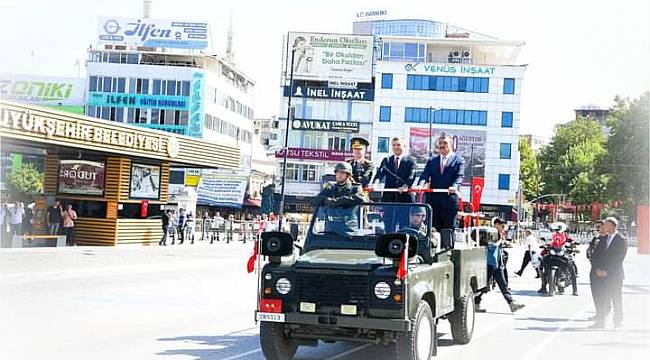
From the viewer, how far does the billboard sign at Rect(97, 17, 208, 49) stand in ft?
268

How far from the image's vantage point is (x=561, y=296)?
1967 centimetres

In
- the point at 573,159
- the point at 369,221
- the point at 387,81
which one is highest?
the point at 387,81

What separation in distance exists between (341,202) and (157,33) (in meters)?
76.3

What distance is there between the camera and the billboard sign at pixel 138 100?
77.0 m

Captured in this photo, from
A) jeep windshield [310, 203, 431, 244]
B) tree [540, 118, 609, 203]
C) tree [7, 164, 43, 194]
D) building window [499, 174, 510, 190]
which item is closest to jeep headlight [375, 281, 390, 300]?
jeep windshield [310, 203, 431, 244]

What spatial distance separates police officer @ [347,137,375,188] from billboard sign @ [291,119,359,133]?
67756 mm

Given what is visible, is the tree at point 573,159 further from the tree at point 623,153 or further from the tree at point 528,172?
the tree at point 623,153

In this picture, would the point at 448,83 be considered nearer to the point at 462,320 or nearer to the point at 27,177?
the point at 27,177

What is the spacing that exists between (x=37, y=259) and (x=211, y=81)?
57.0m

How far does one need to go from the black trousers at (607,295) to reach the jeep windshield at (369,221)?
4.74m

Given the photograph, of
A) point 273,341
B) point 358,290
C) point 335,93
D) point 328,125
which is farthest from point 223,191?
point 358,290

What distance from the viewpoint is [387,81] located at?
77.2 m

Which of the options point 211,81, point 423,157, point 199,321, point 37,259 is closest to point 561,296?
point 199,321

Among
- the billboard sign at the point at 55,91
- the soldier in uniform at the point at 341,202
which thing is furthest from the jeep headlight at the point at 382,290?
the billboard sign at the point at 55,91
